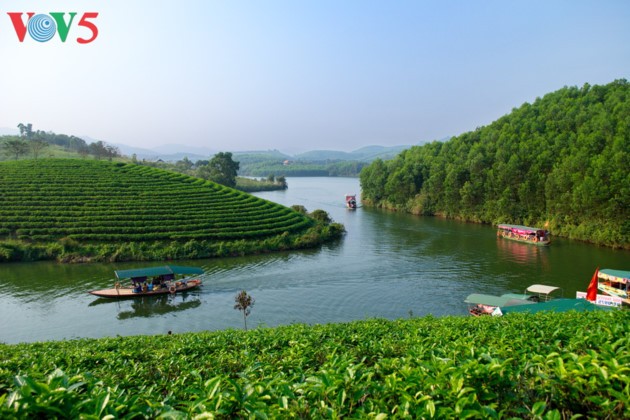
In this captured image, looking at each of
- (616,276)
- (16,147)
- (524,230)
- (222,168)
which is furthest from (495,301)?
(16,147)

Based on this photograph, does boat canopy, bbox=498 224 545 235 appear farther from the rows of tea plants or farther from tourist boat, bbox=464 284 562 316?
the rows of tea plants

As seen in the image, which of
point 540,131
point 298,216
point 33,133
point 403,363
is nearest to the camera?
point 403,363

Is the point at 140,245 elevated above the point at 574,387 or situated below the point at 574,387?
below

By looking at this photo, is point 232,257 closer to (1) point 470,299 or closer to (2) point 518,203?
(1) point 470,299

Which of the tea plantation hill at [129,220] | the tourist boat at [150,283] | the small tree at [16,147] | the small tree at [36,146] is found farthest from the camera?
the small tree at [36,146]

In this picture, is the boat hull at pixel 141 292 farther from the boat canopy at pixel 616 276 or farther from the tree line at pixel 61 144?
the tree line at pixel 61 144

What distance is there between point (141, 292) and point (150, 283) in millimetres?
888

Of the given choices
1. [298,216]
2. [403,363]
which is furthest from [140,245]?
[403,363]

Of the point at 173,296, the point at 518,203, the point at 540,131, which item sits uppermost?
the point at 540,131

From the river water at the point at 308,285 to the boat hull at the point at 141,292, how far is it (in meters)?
0.40

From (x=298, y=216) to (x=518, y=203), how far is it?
24.7 metres

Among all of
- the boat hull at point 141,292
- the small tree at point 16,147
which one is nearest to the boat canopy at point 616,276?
the boat hull at point 141,292

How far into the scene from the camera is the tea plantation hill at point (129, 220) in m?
30.7

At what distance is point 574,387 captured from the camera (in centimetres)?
373
